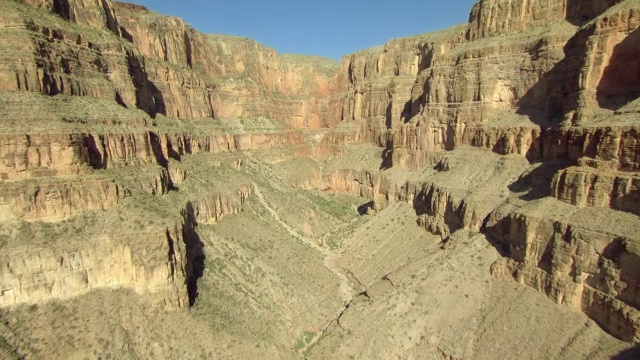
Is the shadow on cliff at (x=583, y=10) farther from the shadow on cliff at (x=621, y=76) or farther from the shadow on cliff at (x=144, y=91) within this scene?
the shadow on cliff at (x=144, y=91)

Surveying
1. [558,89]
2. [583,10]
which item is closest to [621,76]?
[558,89]

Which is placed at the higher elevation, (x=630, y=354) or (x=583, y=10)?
(x=583, y=10)

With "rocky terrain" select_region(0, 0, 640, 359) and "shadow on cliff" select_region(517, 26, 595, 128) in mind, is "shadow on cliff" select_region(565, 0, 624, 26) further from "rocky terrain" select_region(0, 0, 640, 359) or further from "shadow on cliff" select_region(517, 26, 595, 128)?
"shadow on cliff" select_region(517, 26, 595, 128)

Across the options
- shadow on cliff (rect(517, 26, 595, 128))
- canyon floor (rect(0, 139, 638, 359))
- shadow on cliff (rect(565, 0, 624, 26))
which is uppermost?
shadow on cliff (rect(565, 0, 624, 26))

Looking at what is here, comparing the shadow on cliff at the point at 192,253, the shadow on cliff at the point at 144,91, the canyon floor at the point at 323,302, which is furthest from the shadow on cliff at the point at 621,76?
the shadow on cliff at the point at 144,91

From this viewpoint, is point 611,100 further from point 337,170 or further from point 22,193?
point 22,193

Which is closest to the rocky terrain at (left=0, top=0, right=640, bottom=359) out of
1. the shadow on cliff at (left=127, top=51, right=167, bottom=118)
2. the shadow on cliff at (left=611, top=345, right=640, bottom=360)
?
the shadow on cliff at (left=611, top=345, right=640, bottom=360)

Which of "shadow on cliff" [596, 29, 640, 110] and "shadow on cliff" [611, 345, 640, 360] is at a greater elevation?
"shadow on cliff" [596, 29, 640, 110]

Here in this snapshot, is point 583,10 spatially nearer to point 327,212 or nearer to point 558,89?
point 558,89
